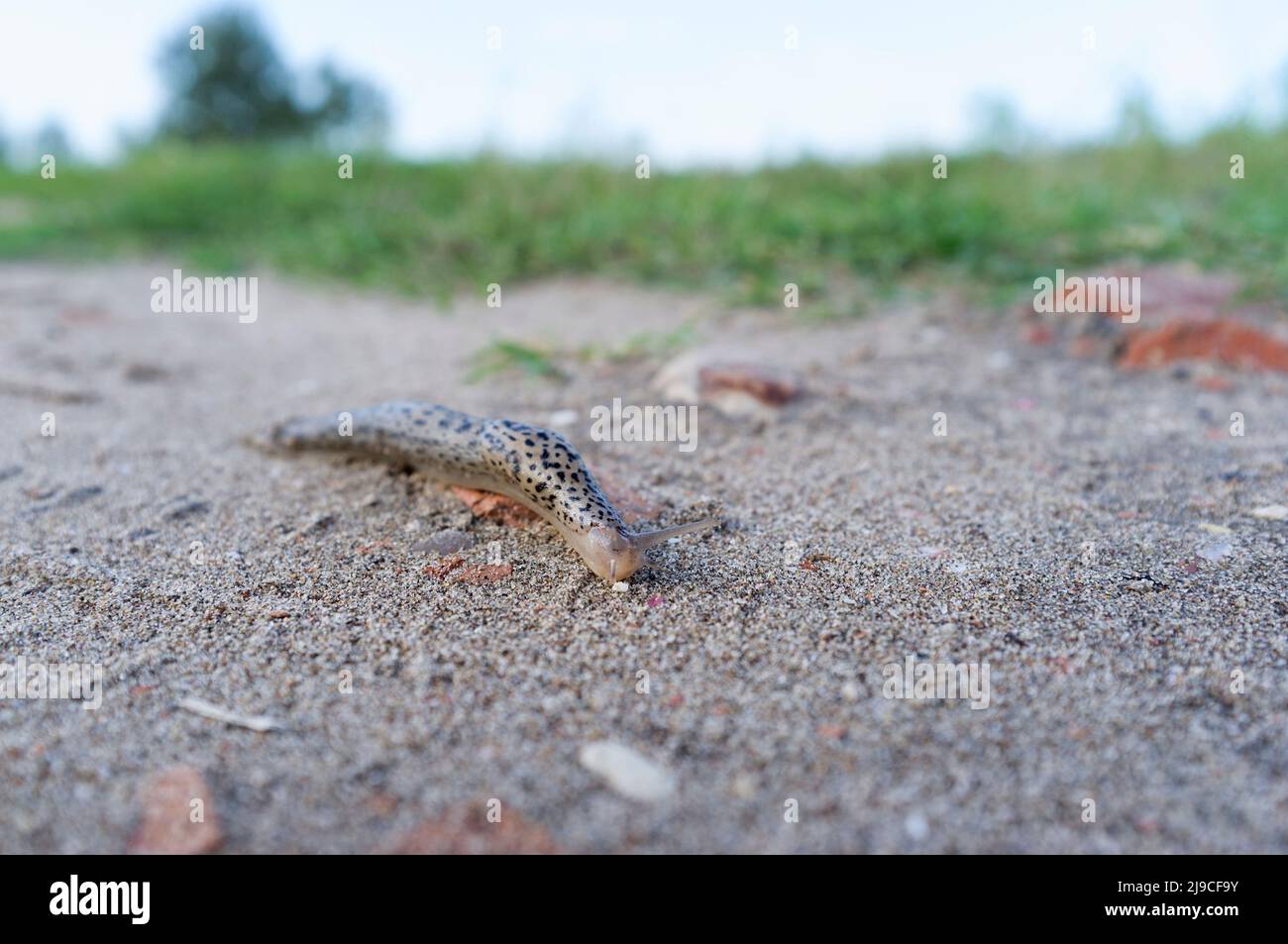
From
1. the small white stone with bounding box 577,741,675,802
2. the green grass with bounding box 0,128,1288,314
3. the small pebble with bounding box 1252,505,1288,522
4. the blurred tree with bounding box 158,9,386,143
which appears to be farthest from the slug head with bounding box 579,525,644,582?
the blurred tree with bounding box 158,9,386,143

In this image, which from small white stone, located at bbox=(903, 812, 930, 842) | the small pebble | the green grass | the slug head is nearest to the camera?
small white stone, located at bbox=(903, 812, 930, 842)

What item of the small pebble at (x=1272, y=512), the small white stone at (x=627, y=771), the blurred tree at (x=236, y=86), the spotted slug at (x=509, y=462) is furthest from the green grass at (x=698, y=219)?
the blurred tree at (x=236, y=86)

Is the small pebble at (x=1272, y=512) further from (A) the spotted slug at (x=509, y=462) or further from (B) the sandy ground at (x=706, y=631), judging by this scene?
(A) the spotted slug at (x=509, y=462)

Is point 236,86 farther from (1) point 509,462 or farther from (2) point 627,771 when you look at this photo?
(2) point 627,771

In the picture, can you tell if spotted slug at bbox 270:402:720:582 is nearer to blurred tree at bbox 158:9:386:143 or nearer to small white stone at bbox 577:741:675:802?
small white stone at bbox 577:741:675:802

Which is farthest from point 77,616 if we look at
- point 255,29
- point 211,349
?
point 255,29

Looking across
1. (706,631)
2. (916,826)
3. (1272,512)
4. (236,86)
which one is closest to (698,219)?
(1272,512)
